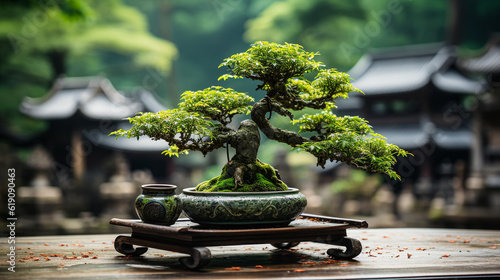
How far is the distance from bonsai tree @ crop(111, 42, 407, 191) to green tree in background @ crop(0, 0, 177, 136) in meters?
12.4

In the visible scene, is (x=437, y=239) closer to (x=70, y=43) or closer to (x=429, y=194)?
(x=429, y=194)

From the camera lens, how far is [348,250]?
284 centimetres

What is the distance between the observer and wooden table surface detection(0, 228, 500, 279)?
2.34 m

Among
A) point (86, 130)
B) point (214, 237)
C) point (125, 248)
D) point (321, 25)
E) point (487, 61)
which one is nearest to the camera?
point (214, 237)

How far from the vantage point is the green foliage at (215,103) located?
9.91 feet

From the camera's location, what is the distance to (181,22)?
71.6ft

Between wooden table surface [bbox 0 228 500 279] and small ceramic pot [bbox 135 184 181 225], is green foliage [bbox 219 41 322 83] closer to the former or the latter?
small ceramic pot [bbox 135 184 181 225]

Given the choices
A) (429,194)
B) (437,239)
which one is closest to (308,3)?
(429,194)

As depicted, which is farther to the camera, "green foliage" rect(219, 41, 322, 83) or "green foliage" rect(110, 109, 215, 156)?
"green foliage" rect(219, 41, 322, 83)

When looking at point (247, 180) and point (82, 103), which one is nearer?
point (247, 180)

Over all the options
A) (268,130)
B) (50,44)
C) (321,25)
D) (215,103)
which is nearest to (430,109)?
(321,25)

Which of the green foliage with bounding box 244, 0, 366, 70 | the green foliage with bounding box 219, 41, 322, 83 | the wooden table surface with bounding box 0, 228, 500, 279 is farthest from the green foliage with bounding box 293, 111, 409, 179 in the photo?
the green foliage with bounding box 244, 0, 366, 70

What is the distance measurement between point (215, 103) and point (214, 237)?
2.65 ft

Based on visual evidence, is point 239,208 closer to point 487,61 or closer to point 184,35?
point 487,61
